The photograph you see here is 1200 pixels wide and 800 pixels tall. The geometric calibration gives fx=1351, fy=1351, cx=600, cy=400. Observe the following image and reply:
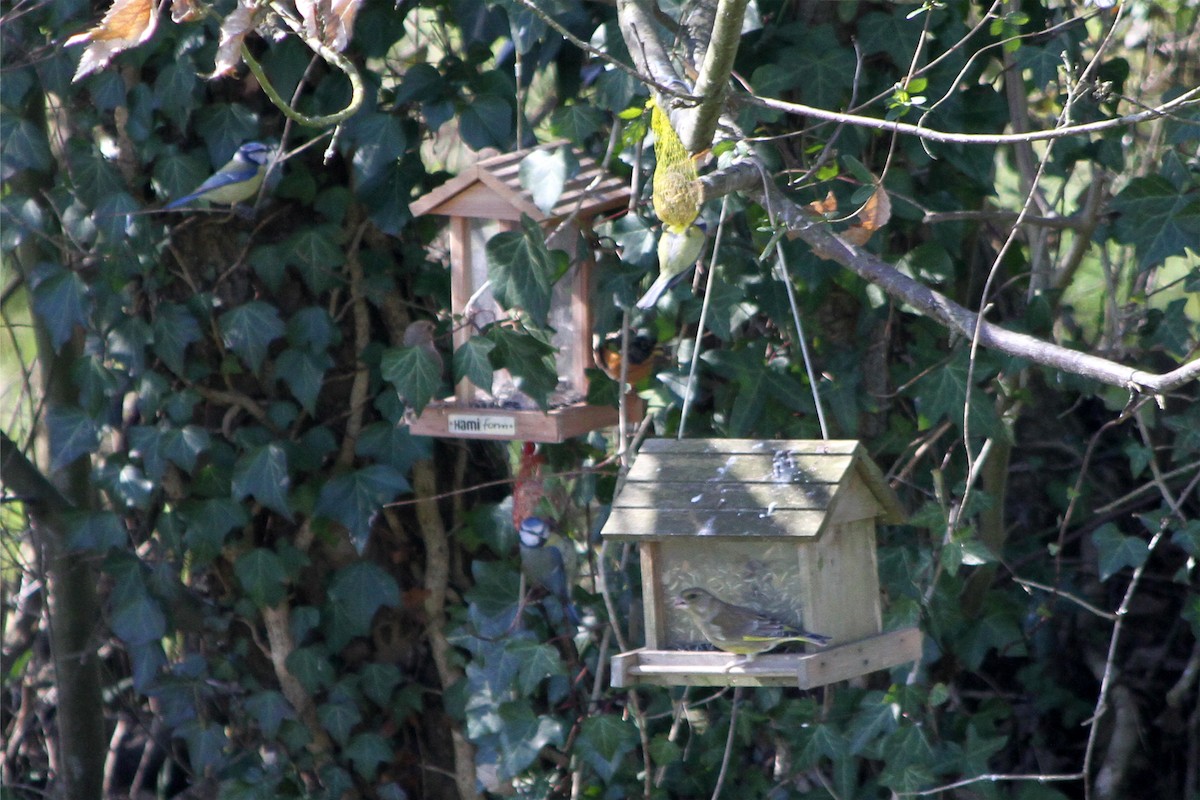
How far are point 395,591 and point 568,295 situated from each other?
99cm

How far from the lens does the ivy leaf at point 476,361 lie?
2.50 metres

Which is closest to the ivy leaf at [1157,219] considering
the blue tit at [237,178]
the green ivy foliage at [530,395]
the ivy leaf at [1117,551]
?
the green ivy foliage at [530,395]

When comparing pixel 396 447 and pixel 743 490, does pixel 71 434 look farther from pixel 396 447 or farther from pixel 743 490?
pixel 743 490

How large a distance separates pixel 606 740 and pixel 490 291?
0.97 meters

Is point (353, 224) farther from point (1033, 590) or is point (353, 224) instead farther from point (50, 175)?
point (1033, 590)

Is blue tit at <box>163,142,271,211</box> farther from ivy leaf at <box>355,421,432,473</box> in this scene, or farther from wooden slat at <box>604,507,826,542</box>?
wooden slat at <box>604,507,826,542</box>

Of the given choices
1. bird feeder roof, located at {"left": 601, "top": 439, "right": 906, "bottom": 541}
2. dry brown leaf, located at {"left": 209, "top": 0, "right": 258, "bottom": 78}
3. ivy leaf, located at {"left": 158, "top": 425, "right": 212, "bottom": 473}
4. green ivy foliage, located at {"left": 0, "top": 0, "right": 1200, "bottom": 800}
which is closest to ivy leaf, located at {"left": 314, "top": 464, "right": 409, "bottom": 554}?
green ivy foliage, located at {"left": 0, "top": 0, "right": 1200, "bottom": 800}

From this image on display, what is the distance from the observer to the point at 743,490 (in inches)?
78.2

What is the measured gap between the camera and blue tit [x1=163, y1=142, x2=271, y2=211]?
2.94m

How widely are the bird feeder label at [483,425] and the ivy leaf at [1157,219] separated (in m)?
1.23

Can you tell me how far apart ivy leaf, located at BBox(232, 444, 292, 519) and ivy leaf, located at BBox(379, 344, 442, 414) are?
582mm

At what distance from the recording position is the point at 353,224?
3184 millimetres

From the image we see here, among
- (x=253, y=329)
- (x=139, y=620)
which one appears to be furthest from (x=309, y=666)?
(x=253, y=329)

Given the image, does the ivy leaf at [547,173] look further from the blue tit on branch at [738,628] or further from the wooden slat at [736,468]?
the blue tit on branch at [738,628]
